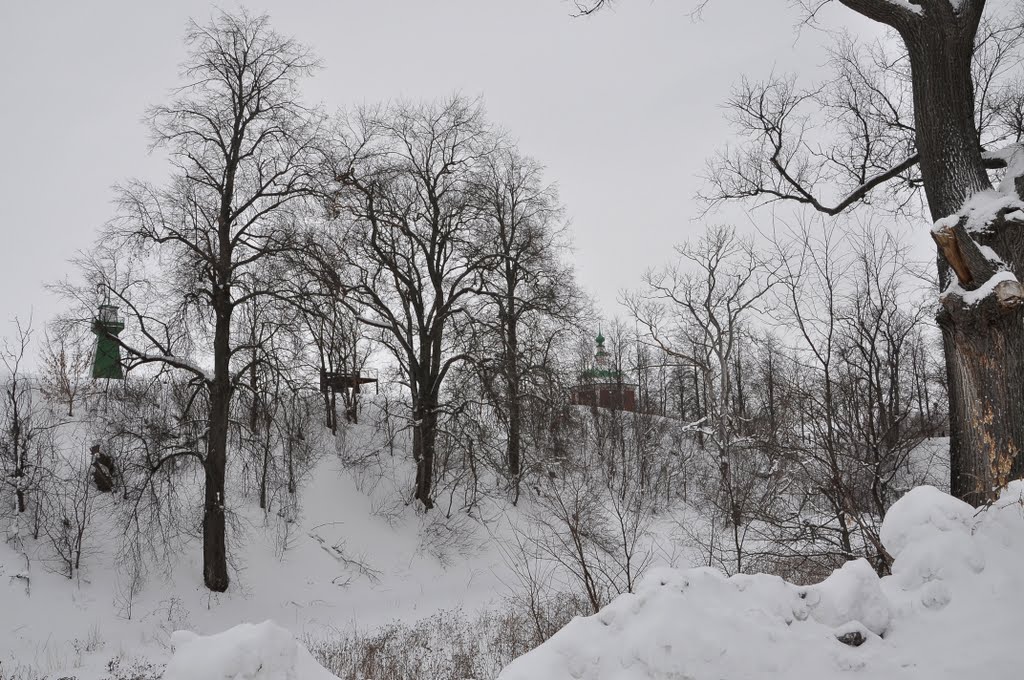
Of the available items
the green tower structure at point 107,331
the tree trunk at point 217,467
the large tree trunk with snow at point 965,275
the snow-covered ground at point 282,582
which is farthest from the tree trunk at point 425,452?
the large tree trunk with snow at point 965,275

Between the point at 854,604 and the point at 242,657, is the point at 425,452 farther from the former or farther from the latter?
the point at 854,604

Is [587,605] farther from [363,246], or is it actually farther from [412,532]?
[363,246]

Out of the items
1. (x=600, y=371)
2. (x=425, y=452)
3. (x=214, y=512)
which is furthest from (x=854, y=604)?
(x=600, y=371)

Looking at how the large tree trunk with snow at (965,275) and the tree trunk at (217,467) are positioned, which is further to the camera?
the tree trunk at (217,467)

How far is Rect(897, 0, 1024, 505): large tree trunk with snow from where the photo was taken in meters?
4.99

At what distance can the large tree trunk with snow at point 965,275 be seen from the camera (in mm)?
4988

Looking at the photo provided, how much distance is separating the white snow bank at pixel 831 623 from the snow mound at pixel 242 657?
1162 mm

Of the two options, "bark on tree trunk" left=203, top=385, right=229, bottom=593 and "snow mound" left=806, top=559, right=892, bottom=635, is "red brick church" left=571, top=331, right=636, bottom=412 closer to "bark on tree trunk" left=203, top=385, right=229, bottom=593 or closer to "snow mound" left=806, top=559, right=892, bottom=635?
"bark on tree trunk" left=203, top=385, right=229, bottom=593

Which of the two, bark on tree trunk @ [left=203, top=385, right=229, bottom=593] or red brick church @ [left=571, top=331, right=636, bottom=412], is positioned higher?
red brick church @ [left=571, top=331, right=636, bottom=412]

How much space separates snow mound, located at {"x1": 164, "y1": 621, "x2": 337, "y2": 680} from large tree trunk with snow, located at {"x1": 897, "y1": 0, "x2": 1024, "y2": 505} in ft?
16.3

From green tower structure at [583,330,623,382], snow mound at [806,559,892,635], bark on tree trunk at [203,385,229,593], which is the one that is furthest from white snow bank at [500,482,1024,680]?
green tower structure at [583,330,623,382]

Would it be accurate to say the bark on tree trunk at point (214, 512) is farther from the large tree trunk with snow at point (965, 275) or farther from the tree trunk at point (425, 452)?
the large tree trunk with snow at point (965, 275)

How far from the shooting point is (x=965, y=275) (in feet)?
17.0

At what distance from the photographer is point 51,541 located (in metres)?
12.3
